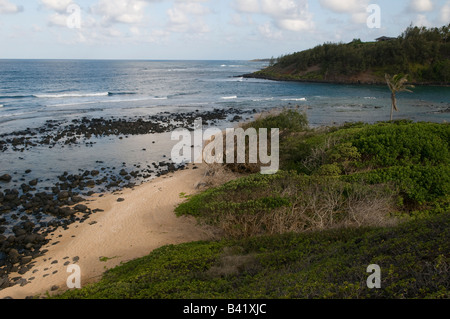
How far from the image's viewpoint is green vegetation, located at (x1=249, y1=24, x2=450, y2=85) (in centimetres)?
6612

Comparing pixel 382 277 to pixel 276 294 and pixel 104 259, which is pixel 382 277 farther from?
pixel 104 259

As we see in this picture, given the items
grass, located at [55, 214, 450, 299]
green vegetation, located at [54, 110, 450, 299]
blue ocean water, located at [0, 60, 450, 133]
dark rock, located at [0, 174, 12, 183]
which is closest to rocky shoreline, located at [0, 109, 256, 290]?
dark rock, located at [0, 174, 12, 183]

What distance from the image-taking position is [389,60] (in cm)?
7081

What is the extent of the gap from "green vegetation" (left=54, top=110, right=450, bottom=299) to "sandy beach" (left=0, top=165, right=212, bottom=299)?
2.90ft

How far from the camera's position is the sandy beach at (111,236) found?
978 cm

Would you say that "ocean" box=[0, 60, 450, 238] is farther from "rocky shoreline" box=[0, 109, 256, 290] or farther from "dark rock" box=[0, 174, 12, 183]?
"dark rock" box=[0, 174, 12, 183]

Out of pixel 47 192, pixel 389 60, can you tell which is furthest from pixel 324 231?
pixel 389 60

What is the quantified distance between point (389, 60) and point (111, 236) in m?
74.1

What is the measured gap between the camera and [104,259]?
410 inches

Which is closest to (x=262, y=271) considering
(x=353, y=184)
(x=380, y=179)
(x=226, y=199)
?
(x=226, y=199)

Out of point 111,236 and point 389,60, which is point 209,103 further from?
point 389,60

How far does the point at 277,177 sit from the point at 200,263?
5.20 meters

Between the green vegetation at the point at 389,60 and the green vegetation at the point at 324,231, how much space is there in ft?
197

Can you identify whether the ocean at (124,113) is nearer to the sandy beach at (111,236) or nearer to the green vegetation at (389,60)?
the sandy beach at (111,236)
